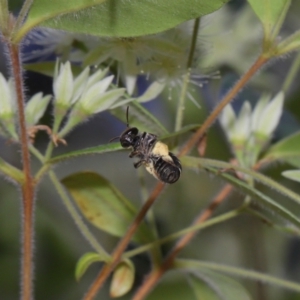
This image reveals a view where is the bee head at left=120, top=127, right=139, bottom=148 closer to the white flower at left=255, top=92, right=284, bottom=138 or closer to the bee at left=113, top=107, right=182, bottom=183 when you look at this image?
the bee at left=113, top=107, right=182, bottom=183

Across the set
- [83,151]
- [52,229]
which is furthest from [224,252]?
[83,151]

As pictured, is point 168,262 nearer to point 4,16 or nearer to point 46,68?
point 46,68

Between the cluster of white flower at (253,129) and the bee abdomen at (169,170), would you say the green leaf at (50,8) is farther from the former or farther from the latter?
the cluster of white flower at (253,129)

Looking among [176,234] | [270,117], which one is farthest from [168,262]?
[270,117]

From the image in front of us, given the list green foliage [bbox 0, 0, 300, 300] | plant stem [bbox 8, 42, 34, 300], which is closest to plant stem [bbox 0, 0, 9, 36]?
green foliage [bbox 0, 0, 300, 300]

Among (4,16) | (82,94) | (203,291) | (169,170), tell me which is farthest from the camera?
(203,291)

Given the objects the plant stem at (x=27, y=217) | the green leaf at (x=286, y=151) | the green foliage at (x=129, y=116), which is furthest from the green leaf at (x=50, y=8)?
the green leaf at (x=286, y=151)

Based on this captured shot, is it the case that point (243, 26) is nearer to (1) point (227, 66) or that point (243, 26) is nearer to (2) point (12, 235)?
(1) point (227, 66)
